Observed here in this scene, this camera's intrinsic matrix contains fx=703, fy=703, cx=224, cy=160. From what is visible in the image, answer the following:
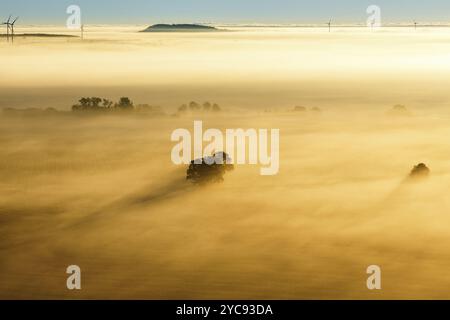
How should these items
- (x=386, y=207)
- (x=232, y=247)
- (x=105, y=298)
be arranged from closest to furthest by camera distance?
(x=105, y=298) → (x=232, y=247) → (x=386, y=207)

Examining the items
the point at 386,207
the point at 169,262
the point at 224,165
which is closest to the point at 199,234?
the point at 169,262

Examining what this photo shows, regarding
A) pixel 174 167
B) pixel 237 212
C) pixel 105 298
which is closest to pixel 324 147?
pixel 174 167

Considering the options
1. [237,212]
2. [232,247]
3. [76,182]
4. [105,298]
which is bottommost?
[105,298]

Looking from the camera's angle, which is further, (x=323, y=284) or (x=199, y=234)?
(x=199, y=234)

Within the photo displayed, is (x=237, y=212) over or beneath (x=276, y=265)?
over

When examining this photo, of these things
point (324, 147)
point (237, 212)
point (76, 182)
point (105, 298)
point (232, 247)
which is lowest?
point (105, 298)

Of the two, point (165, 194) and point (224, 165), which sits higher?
point (224, 165)

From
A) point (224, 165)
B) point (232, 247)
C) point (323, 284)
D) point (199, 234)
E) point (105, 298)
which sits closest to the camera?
point (105, 298)

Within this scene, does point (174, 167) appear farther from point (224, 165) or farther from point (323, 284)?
point (323, 284)

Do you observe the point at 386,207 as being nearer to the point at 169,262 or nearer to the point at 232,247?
the point at 232,247
